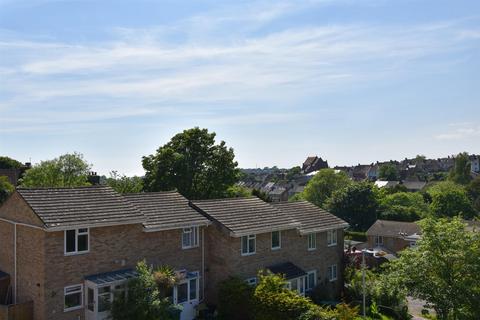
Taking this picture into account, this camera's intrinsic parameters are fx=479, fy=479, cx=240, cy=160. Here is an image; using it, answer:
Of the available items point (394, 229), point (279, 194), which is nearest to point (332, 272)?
point (394, 229)

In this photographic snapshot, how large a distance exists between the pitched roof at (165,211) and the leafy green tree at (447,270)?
1182 centimetres

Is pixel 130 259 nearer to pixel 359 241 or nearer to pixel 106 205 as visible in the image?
pixel 106 205

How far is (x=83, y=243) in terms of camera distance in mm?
23312

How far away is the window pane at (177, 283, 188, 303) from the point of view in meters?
26.8

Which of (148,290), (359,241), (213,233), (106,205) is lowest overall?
(359,241)

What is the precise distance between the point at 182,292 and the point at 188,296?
518 mm

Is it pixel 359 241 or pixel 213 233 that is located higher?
pixel 213 233

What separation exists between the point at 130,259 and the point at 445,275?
15.9 meters

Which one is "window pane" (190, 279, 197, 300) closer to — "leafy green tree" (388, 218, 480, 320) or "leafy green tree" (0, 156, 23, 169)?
"leafy green tree" (388, 218, 480, 320)

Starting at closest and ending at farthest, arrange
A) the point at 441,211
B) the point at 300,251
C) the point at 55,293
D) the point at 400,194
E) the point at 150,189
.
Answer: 1. the point at 55,293
2. the point at 300,251
3. the point at 150,189
4. the point at 441,211
5. the point at 400,194

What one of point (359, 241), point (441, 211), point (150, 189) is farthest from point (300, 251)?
point (441, 211)

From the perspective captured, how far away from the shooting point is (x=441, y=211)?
7725 centimetres

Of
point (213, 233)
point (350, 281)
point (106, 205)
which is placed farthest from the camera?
point (350, 281)

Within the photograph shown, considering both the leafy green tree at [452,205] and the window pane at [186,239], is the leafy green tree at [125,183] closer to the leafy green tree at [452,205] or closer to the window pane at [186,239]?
the window pane at [186,239]
